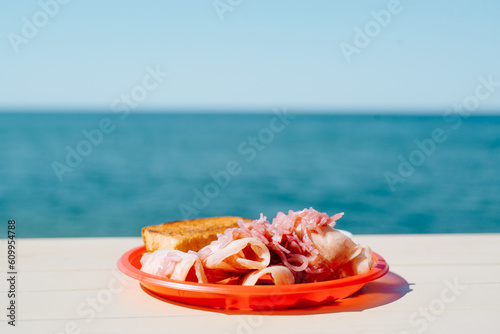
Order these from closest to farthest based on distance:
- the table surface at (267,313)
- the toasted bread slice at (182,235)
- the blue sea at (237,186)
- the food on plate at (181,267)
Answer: the table surface at (267,313) → the food on plate at (181,267) → the toasted bread slice at (182,235) → the blue sea at (237,186)

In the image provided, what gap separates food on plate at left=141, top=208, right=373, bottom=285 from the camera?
1628 mm

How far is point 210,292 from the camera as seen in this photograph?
157cm

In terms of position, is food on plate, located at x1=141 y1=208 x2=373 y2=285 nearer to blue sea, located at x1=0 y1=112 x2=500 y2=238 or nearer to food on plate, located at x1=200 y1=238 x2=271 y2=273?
food on plate, located at x1=200 y1=238 x2=271 y2=273

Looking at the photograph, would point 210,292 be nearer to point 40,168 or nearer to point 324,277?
point 324,277

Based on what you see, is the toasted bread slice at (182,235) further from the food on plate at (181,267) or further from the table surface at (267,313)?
the food on plate at (181,267)

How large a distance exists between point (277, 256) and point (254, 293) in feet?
0.64

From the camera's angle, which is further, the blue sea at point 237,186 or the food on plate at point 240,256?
the blue sea at point 237,186

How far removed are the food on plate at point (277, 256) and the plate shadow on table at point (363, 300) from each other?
0.30ft

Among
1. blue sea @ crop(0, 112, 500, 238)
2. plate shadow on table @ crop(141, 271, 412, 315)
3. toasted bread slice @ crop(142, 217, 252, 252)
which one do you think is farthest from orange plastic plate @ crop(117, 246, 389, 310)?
blue sea @ crop(0, 112, 500, 238)

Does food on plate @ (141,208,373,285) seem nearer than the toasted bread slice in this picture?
Yes

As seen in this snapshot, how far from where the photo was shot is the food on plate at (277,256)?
1.63 meters

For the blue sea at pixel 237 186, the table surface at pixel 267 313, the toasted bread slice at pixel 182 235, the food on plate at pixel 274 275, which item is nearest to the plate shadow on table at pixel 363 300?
the table surface at pixel 267 313

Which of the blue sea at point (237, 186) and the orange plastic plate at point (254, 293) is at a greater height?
the blue sea at point (237, 186)

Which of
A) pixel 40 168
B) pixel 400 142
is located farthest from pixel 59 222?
pixel 400 142
